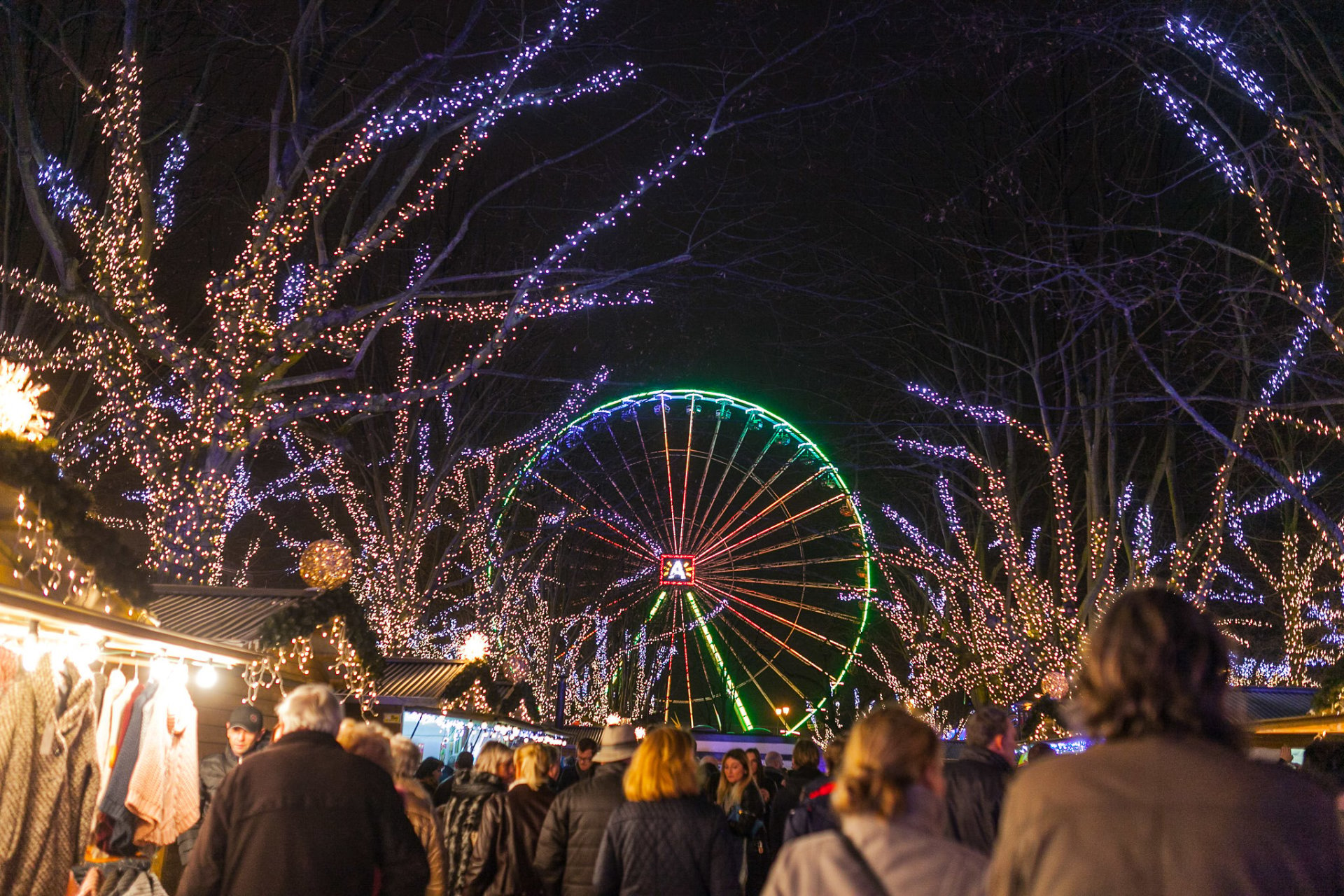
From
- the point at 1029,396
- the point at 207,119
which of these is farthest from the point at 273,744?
the point at 1029,396

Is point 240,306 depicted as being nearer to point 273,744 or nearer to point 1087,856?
point 273,744

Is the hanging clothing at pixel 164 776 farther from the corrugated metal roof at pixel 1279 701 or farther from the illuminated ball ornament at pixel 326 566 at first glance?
the corrugated metal roof at pixel 1279 701

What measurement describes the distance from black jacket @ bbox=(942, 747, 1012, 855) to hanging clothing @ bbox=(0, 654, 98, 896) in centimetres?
360

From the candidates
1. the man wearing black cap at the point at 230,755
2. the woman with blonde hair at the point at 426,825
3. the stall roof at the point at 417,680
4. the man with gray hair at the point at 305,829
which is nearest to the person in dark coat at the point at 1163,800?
the man with gray hair at the point at 305,829

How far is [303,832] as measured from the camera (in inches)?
156

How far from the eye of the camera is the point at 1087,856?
1.88 meters

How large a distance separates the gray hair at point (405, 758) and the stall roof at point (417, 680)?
7.24m

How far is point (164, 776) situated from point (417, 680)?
30.9ft

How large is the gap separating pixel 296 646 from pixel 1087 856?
909 centimetres

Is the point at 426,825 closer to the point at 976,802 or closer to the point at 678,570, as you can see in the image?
the point at 976,802

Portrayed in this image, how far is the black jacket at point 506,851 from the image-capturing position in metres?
5.65

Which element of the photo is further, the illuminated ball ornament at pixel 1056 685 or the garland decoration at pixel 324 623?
the illuminated ball ornament at pixel 1056 685

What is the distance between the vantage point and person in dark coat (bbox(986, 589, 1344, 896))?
71.6 inches

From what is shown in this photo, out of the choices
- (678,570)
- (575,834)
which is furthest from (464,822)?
(678,570)
